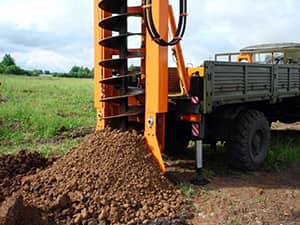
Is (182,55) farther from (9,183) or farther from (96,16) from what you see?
(9,183)

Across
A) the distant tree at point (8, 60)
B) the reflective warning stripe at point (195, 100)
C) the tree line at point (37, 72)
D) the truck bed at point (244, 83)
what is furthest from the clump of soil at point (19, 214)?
the distant tree at point (8, 60)

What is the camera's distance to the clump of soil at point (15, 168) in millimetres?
4766

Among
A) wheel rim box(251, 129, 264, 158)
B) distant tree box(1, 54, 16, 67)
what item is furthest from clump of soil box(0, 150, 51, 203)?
distant tree box(1, 54, 16, 67)

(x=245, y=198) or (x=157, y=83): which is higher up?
(x=157, y=83)

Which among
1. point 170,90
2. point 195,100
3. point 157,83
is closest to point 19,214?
point 157,83

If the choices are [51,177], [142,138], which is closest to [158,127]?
[142,138]

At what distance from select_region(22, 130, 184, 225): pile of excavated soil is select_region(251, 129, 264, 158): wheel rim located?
6.13 ft

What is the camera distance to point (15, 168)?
17.9ft

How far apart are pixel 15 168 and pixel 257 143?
12.2 feet

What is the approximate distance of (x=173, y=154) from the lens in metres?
7.27

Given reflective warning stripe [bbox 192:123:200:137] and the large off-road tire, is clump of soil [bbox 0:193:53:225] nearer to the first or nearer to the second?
reflective warning stripe [bbox 192:123:200:137]

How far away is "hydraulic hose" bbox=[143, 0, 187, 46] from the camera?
5027mm

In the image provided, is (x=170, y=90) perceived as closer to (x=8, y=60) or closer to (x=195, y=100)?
(x=195, y=100)

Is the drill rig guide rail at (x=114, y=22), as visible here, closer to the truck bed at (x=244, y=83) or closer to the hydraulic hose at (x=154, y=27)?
the hydraulic hose at (x=154, y=27)
